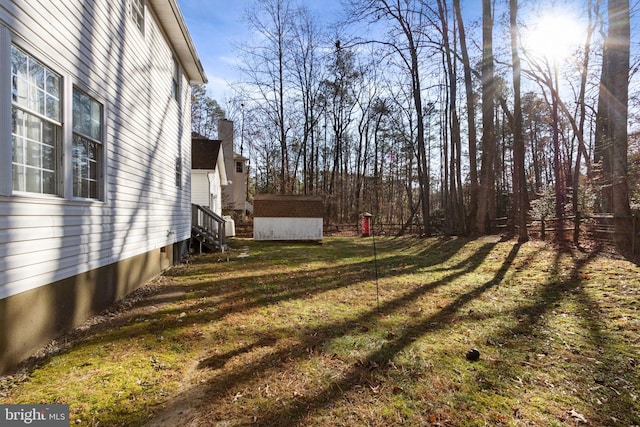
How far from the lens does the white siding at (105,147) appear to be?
313cm

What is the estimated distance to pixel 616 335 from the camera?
3.93m

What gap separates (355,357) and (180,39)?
945 cm

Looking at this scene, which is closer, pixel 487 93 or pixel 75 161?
pixel 75 161

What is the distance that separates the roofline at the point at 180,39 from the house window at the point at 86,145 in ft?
13.4

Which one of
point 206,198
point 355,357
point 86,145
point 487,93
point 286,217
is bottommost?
point 355,357

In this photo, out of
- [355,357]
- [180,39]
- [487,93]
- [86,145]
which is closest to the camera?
[355,357]

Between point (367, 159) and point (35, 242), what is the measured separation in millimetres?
30420

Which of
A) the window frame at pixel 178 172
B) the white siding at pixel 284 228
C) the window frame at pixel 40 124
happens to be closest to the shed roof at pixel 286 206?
the white siding at pixel 284 228

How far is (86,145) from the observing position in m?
4.58

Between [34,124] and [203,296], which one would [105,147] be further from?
[203,296]

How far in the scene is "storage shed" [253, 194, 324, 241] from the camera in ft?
53.0

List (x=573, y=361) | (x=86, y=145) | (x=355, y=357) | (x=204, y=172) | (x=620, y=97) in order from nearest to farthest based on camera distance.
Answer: (x=573, y=361), (x=355, y=357), (x=86, y=145), (x=620, y=97), (x=204, y=172)

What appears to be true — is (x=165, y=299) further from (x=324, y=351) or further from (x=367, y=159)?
(x=367, y=159)

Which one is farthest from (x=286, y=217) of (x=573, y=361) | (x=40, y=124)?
(x=573, y=361)
